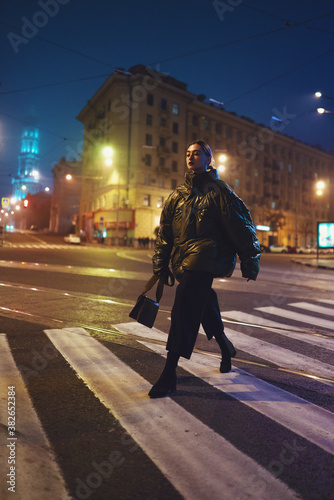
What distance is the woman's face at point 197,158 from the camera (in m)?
3.12

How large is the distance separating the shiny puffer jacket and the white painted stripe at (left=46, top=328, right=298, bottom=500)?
1000 millimetres

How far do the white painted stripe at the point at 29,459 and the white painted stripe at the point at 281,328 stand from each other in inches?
136

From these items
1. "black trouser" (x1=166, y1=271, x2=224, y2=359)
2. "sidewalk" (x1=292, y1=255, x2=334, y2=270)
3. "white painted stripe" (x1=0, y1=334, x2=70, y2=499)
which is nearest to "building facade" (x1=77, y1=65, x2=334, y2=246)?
"sidewalk" (x1=292, y1=255, x2=334, y2=270)

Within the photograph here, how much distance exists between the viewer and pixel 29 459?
2.04m

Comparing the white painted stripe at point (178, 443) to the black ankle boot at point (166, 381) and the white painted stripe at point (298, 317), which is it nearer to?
the black ankle boot at point (166, 381)

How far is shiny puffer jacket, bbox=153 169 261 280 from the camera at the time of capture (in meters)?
2.91

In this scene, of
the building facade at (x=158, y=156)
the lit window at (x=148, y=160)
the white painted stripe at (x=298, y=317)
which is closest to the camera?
the white painted stripe at (x=298, y=317)

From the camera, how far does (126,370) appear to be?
3486 mm

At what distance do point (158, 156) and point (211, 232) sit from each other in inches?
1988

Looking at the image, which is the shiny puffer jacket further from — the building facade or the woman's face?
the building facade

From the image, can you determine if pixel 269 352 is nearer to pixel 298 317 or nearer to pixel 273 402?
pixel 273 402

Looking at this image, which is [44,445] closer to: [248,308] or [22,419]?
[22,419]

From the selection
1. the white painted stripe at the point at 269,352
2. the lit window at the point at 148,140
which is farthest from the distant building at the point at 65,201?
the white painted stripe at the point at 269,352

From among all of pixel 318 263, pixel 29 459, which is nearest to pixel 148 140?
pixel 318 263
